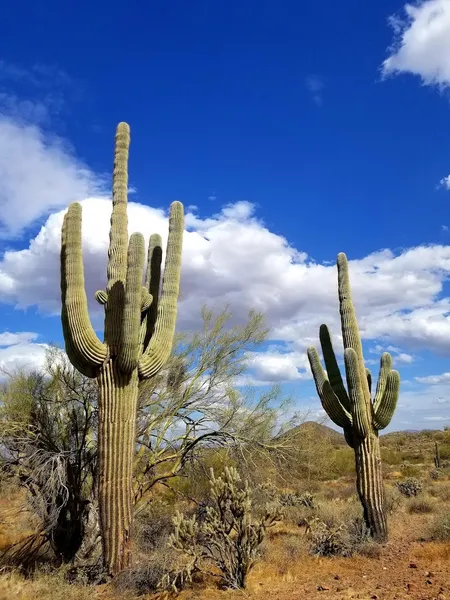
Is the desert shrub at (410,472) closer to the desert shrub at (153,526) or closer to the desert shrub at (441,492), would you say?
the desert shrub at (441,492)

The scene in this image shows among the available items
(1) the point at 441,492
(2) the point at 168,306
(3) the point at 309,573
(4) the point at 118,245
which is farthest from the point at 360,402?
(1) the point at 441,492

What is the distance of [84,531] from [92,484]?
82cm

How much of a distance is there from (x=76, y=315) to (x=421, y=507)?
10.9m

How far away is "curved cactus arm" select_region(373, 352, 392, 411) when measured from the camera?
9734 millimetres

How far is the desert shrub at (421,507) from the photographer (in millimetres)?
13090

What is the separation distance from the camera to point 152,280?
984 centimetres

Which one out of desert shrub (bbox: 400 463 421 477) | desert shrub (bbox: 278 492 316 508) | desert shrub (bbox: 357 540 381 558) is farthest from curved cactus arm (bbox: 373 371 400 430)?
desert shrub (bbox: 400 463 421 477)

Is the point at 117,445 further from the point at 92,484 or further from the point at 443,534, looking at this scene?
the point at 443,534

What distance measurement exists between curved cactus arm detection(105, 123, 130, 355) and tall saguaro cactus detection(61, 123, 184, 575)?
0.05 ft

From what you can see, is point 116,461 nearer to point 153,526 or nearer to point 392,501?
point 153,526

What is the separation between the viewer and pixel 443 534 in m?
9.41

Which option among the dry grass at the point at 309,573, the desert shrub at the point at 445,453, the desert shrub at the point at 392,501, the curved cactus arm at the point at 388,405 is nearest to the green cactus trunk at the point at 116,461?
the dry grass at the point at 309,573

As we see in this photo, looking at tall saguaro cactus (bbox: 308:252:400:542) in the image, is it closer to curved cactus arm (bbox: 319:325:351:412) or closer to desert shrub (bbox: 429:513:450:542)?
curved cactus arm (bbox: 319:325:351:412)

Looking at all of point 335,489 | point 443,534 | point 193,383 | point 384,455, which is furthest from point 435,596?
point 384,455
